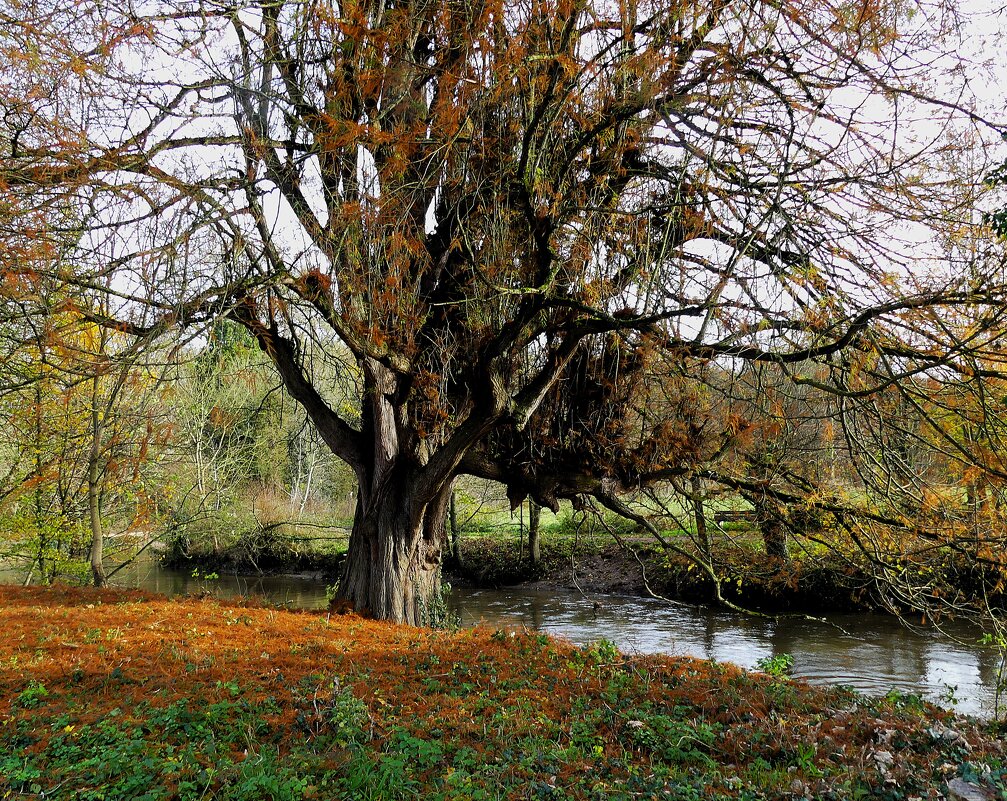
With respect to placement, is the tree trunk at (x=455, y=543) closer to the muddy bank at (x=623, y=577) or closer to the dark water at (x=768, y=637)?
the muddy bank at (x=623, y=577)

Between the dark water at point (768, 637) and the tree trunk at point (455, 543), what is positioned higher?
the tree trunk at point (455, 543)

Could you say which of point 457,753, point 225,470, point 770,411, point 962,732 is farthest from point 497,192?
point 225,470

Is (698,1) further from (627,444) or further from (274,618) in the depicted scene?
(274,618)

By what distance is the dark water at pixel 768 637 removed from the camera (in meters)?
9.03

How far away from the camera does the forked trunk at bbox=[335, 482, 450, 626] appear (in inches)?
312

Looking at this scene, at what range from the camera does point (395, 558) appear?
26.1ft

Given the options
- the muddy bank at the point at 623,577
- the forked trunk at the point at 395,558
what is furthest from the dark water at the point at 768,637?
the forked trunk at the point at 395,558

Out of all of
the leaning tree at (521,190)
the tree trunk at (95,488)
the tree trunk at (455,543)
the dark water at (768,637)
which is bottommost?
the dark water at (768,637)

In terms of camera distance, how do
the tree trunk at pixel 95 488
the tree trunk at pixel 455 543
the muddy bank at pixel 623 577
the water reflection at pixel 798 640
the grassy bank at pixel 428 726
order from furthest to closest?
the tree trunk at pixel 455 543 < the muddy bank at pixel 623 577 < the tree trunk at pixel 95 488 < the water reflection at pixel 798 640 < the grassy bank at pixel 428 726

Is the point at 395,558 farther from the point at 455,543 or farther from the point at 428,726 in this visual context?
the point at 455,543

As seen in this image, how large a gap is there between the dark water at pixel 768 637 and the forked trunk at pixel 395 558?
5.23 ft

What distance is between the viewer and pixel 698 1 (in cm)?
502

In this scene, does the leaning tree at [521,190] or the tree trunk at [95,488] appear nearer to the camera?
the leaning tree at [521,190]

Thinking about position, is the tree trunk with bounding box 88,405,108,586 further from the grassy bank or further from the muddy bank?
the muddy bank
